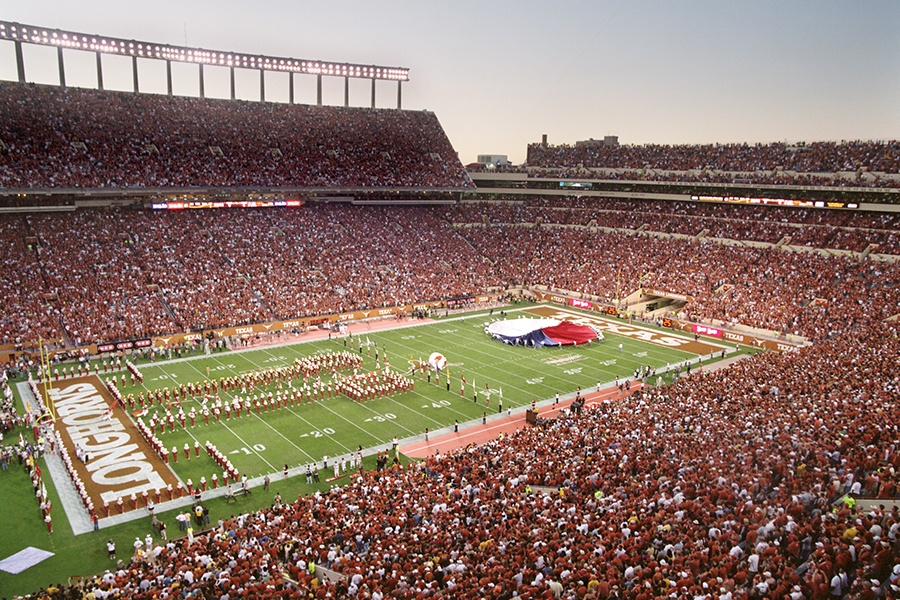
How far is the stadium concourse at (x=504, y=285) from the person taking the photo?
10.5 m

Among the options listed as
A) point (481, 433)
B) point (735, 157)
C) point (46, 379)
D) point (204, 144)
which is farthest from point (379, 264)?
point (735, 157)

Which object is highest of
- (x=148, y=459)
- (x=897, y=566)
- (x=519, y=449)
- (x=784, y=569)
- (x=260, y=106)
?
(x=260, y=106)

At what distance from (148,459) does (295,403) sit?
6.34 meters

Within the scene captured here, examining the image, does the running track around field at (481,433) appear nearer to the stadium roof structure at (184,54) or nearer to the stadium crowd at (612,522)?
the stadium crowd at (612,522)

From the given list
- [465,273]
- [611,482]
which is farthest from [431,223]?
[611,482]

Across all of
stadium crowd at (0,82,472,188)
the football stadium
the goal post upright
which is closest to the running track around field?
the football stadium

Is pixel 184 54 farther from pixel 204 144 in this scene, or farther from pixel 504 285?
pixel 504 285

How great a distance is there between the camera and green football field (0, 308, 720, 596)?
619 inches

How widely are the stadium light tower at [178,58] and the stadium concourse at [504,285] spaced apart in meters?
2.42

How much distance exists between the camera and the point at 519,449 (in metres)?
17.8

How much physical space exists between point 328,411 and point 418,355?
347 inches

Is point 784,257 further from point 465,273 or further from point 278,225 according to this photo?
point 278,225

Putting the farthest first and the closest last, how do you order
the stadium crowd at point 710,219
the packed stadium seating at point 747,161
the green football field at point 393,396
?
the packed stadium seating at point 747,161, the stadium crowd at point 710,219, the green football field at point 393,396

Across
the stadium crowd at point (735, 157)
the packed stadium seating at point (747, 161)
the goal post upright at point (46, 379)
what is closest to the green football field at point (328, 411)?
the goal post upright at point (46, 379)
